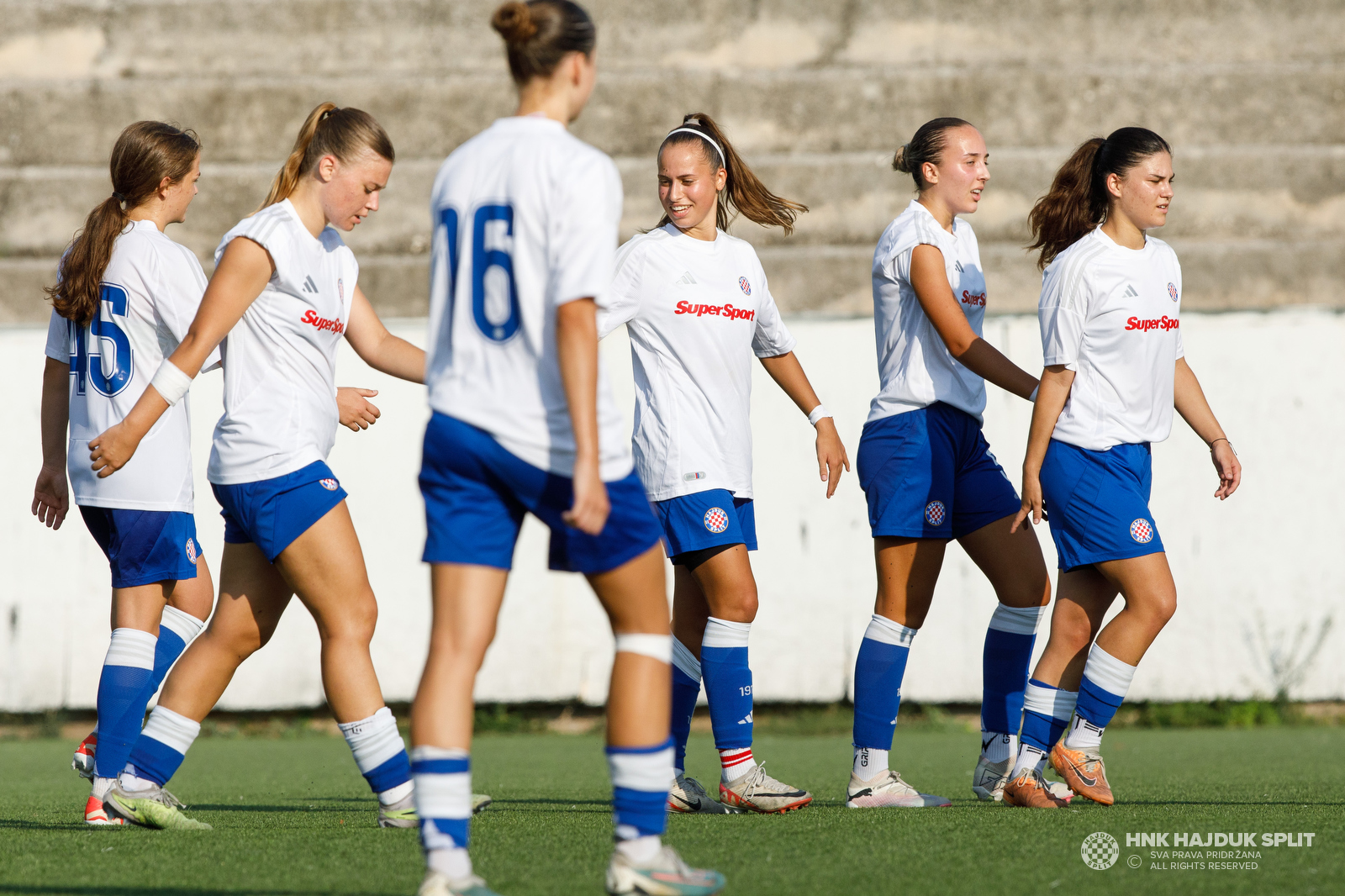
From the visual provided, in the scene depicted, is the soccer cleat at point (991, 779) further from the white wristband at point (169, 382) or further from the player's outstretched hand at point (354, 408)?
the white wristband at point (169, 382)

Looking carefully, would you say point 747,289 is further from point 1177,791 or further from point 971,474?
point 1177,791

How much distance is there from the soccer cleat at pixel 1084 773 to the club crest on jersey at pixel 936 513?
746mm

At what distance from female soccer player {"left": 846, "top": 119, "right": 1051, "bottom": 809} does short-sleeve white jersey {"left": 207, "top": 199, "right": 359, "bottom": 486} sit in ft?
5.44

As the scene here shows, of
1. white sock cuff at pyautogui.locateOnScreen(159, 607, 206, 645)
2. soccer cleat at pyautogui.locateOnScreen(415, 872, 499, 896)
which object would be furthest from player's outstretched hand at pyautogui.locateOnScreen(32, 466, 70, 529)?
soccer cleat at pyautogui.locateOnScreen(415, 872, 499, 896)

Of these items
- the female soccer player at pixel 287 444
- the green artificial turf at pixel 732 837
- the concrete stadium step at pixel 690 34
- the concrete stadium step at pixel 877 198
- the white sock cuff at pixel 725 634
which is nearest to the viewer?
the green artificial turf at pixel 732 837

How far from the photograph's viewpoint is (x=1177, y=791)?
4.36m

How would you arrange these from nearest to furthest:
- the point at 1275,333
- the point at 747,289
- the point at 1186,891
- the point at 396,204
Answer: the point at 1186,891
the point at 747,289
the point at 1275,333
the point at 396,204

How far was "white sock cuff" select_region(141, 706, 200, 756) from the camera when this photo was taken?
11.7 ft

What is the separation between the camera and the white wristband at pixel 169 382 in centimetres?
322

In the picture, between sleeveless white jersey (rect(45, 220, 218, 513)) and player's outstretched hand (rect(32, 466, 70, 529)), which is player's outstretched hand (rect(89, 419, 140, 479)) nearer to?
sleeveless white jersey (rect(45, 220, 218, 513))

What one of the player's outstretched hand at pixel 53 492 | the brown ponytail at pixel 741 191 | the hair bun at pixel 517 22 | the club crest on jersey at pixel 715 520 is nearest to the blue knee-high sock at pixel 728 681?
the club crest on jersey at pixel 715 520

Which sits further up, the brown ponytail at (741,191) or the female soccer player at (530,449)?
the brown ponytail at (741,191)

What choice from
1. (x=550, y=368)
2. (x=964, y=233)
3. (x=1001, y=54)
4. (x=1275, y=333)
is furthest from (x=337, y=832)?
(x=1001, y=54)

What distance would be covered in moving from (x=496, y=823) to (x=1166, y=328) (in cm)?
240
